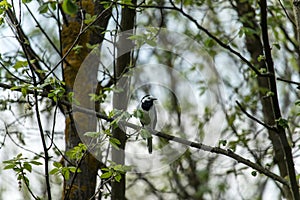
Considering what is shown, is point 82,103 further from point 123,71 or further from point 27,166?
point 27,166

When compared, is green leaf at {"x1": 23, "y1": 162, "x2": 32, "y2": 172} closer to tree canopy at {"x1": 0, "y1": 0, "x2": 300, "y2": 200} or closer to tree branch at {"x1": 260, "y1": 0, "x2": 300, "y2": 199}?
tree canopy at {"x1": 0, "y1": 0, "x2": 300, "y2": 200}

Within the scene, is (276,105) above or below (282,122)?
above

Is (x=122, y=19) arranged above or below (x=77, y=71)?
above

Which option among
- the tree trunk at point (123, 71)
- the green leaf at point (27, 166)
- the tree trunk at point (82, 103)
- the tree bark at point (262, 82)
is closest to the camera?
the green leaf at point (27, 166)

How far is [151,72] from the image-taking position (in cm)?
405

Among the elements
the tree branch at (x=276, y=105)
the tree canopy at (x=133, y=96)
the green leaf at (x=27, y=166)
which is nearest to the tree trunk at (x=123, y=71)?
the tree canopy at (x=133, y=96)

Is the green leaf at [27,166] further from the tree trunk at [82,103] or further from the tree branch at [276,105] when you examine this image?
the tree branch at [276,105]

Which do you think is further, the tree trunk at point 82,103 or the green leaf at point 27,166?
the tree trunk at point 82,103

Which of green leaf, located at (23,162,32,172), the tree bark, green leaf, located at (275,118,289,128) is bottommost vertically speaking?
green leaf, located at (23,162,32,172)

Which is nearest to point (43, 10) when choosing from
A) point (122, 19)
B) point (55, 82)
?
point (122, 19)

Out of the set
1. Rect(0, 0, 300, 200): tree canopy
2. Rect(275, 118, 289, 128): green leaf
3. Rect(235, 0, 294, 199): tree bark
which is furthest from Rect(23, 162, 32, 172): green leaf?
Rect(235, 0, 294, 199): tree bark

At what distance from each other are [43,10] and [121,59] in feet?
2.11

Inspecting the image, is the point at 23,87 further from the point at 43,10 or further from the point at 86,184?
the point at 86,184

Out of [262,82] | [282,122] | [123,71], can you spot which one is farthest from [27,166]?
[262,82]
